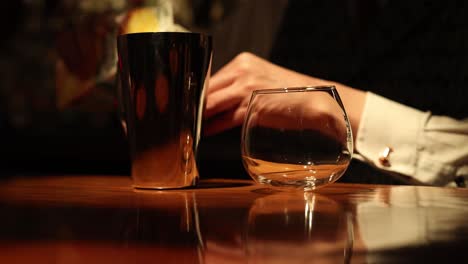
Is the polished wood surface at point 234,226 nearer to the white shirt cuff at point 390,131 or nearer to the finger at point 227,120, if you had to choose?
the finger at point 227,120

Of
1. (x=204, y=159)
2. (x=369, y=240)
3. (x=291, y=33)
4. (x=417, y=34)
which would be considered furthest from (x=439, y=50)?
(x=369, y=240)

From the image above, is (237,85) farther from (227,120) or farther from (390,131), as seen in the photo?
(390,131)

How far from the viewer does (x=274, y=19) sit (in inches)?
75.7

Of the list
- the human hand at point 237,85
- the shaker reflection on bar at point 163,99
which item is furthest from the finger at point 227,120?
the shaker reflection on bar at point 163,99

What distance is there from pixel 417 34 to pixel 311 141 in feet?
3.16

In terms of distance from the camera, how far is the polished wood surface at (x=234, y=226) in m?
0.27

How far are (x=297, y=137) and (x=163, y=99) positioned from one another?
141mm

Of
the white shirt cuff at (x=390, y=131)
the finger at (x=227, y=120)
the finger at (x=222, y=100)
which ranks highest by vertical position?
the finger at (x=222, y=100)

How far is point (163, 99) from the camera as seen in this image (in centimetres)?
59

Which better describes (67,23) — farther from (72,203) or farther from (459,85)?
(72,203)

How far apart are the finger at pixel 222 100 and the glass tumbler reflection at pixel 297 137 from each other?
0.19 m

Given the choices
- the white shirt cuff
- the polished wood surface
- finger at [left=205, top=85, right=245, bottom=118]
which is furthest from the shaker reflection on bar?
the white shirt cuff

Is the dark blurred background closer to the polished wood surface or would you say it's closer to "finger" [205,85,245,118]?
"finger" [205,85,245,118]

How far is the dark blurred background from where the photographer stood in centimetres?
135
